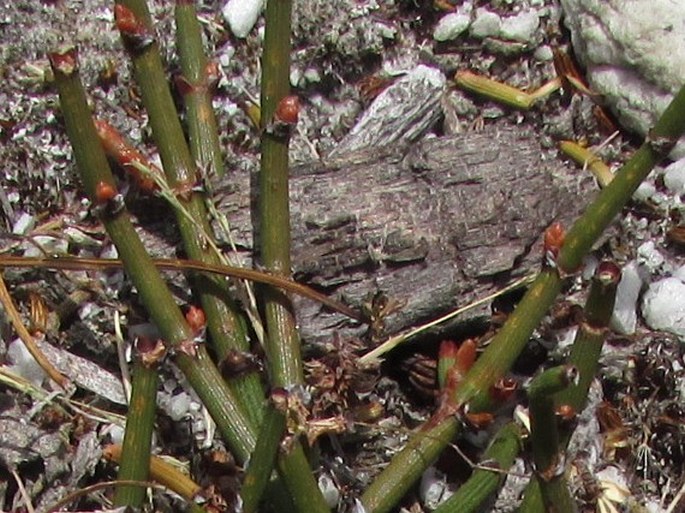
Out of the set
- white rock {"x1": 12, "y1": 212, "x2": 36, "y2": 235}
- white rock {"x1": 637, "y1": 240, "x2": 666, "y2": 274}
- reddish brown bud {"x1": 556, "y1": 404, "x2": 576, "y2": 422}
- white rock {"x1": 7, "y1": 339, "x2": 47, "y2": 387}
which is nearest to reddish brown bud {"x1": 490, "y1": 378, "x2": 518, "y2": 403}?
reddish brown bud {"x1": 556, "y1": 404, "x2": 576, "y2": 422}

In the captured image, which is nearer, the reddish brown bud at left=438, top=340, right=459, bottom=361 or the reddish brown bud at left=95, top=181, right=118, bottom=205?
the reddish brown bud at left=95, top=181, right=118, bottom=205

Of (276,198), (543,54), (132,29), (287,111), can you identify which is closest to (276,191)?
(276,198)

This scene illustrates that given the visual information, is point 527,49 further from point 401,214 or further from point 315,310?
point 315,310

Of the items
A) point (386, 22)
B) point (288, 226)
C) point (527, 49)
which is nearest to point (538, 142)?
point (527, 49)

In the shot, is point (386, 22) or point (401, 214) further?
point (386, 22)

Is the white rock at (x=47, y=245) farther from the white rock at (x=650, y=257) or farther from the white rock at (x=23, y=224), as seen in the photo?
the white rock at (x=650, y=257)

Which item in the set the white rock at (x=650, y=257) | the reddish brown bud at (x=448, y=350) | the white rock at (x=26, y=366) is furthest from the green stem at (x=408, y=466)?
the white rock at (x=26, y=366)

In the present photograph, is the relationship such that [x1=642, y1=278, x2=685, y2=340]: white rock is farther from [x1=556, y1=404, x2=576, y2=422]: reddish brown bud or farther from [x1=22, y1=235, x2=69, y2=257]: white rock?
[x1=22, y1=235, x2=69, y2=257]: white rock
